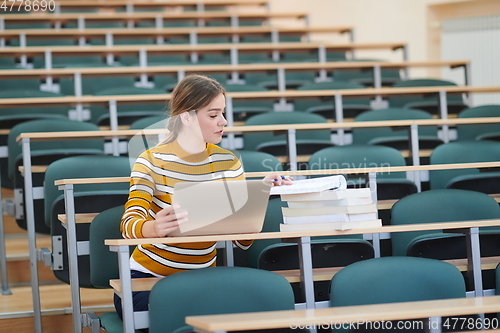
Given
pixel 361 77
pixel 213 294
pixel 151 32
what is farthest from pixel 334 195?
pixel 151 32

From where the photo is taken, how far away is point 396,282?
166 centimetres

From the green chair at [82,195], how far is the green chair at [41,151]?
16cm

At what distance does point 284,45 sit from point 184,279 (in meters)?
3.24

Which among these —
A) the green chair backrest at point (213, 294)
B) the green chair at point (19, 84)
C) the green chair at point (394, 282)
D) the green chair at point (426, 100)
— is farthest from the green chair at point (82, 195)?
the green chair at point (426, 100)

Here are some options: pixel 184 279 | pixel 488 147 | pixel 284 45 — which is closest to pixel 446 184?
pixel 488 147

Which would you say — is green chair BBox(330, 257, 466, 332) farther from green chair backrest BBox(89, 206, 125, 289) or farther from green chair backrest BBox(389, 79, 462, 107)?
green chair backrest BBox(389, 79, 462, 107)

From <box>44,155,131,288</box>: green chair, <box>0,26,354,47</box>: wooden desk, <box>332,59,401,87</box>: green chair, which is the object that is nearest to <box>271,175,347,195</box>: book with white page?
<box>44,155,131,288</box>: green chair

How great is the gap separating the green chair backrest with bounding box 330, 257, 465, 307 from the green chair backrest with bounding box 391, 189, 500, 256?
494 mm

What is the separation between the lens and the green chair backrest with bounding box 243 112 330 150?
3.23 metres

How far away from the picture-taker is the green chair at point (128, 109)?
137 inches

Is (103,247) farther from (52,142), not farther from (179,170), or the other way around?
(52,142)

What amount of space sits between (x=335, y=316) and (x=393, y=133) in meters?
2.34

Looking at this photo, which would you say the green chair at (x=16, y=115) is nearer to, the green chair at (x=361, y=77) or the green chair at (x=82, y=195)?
the green chair at (x=82, y=195)

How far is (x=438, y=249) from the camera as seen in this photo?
2.13 metres
